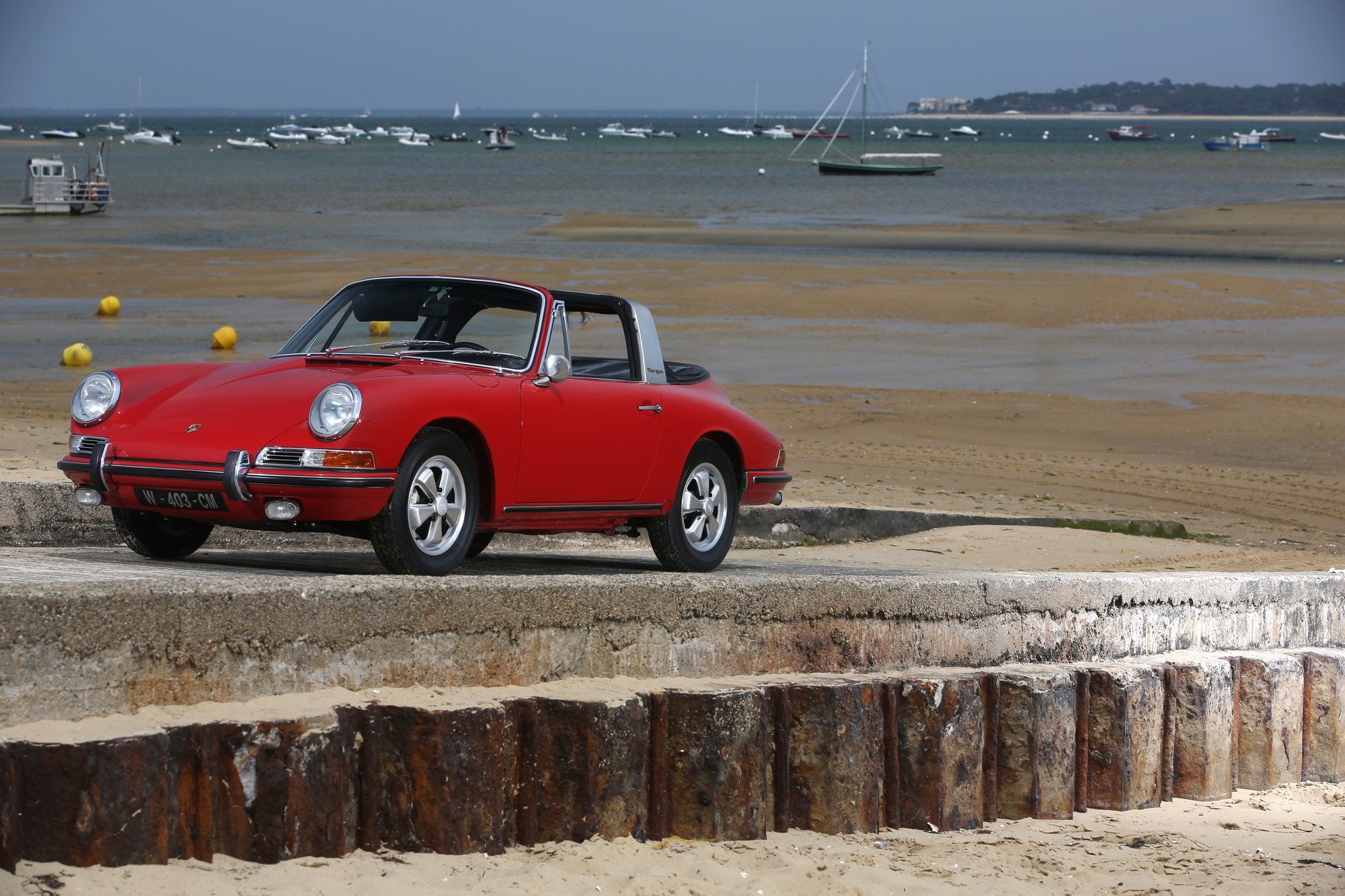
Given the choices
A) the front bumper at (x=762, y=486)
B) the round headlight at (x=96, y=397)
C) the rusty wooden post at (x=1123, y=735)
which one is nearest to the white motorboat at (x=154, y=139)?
the front bumper at (x=762, y=486)

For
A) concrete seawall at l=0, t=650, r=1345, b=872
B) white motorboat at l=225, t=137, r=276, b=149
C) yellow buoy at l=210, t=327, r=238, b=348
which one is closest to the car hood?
concrete seawall at l=0, t=650, r=1345, b=872

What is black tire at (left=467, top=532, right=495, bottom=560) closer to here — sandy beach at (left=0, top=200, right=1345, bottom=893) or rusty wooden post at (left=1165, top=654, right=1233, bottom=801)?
sandy beach at (left=0, top=200, right=1345, bottom=893)

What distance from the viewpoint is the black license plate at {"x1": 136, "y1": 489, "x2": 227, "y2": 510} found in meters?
6.42

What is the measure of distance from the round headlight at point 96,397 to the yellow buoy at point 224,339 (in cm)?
1582

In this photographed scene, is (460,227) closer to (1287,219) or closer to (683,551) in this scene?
(1287,219)

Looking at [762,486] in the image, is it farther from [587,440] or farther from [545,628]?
[545,628]

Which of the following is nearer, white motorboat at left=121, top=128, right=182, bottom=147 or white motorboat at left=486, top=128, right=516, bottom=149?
white motorboat at left=486, top=128, right=516, bottom=149

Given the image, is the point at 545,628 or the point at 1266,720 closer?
the point at 545,628

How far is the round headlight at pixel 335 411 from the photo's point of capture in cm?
640

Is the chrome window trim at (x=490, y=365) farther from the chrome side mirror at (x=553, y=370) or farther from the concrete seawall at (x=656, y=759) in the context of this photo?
the concrete seawall at (x=656, y=759)

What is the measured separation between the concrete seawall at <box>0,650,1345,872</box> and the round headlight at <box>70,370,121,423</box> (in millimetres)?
2288

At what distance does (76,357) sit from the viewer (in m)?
20.7

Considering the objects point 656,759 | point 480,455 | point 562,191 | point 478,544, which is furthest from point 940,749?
point 562,191

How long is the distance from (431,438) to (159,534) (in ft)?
5.82
